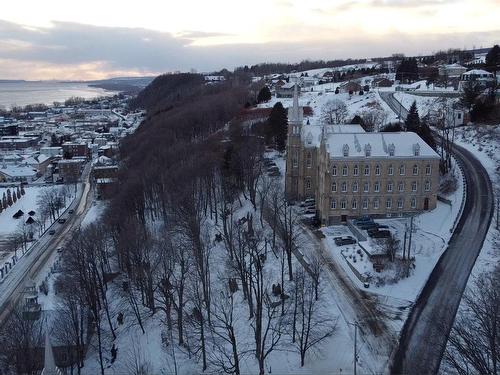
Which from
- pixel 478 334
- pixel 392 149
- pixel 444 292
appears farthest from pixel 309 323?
pixel 392 149

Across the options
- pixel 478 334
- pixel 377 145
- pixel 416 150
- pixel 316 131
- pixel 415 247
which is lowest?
pixel 415 247

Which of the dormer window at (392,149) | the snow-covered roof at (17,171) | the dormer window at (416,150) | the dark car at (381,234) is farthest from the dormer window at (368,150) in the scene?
the snow-covered roof at (17,171)

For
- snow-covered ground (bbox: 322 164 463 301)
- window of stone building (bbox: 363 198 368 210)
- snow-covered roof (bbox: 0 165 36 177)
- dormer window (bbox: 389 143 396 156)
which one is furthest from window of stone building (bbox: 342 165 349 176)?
snow-covered roof (bbox: 0 165 36 177)

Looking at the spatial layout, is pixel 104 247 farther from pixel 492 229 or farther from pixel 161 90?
pixel 161 90

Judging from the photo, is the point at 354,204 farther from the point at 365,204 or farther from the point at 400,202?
the point at 400,202

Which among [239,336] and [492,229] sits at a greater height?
[492,229]

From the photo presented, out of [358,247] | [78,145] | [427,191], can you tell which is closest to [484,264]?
[358,247]
